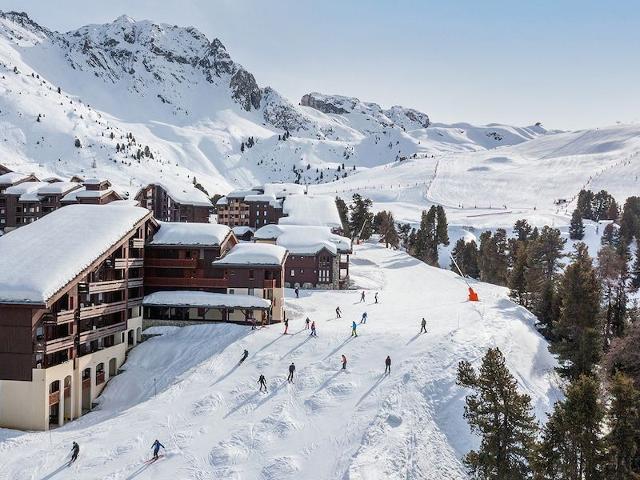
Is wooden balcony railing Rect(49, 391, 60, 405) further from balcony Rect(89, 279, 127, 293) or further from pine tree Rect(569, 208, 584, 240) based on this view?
pine tree Rect(569, 208, 584, 240)

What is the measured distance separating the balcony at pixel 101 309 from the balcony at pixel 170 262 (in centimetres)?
619

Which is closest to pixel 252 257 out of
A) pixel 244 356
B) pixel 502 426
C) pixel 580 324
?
pixel 244 356

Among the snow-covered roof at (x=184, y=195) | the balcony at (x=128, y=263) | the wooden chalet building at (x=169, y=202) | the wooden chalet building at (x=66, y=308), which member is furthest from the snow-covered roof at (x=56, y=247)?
the snow-covered roof at (x=184, y=195)

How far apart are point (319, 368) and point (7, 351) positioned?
21509mm

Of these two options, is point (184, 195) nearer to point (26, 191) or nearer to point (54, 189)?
point (54, 189)

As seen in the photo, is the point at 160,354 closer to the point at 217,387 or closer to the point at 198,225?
the point at 217,387

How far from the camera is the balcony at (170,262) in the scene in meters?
51.9

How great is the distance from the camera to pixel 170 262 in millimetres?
51969

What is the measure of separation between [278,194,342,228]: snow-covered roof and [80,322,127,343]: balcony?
51.1 meters

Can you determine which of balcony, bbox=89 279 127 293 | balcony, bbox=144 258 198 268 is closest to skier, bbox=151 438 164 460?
balcony, bbox=89 279 127 293

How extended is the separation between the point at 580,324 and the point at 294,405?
933 inches

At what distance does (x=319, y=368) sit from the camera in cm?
3859

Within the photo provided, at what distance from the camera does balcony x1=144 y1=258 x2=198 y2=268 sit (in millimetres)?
51938

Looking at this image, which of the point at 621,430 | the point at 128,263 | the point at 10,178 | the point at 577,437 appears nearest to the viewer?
the point at 577,437
